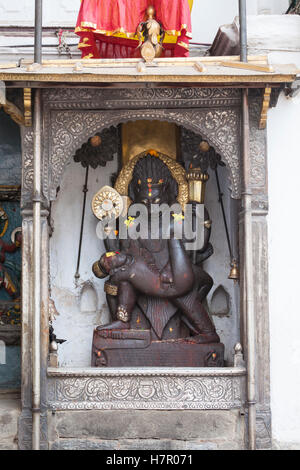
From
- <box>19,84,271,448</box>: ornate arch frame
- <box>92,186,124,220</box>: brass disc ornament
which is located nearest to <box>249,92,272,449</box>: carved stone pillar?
<box>19,84,271,448</box>: ornate arch frame

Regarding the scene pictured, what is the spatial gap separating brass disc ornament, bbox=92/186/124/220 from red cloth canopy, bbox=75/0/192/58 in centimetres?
134

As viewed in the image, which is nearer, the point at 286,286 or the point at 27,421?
the point at 27,421

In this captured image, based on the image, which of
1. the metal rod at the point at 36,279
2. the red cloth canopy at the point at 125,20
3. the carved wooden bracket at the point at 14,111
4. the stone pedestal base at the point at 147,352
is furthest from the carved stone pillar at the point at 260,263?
the carved wooden bracket at the point at 14,111

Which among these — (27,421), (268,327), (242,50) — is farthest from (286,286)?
(27,421)

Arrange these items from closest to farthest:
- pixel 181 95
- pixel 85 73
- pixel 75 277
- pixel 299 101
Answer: pixel 85 73 < pixel 181 95 < pixel 299 101 < pixel 75 277

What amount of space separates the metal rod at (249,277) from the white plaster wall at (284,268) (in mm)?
400

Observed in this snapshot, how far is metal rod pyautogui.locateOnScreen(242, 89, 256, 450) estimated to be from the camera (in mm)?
6770

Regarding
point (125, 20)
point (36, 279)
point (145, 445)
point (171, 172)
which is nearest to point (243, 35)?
point (125, 20)

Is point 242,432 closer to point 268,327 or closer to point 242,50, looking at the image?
point 268,327

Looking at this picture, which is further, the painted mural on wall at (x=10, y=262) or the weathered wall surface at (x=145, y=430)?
the painted mural on wall at (x=10, y=262)

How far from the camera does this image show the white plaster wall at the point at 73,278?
8109mm

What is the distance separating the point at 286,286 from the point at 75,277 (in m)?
2.20

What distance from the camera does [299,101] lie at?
24.8 ft

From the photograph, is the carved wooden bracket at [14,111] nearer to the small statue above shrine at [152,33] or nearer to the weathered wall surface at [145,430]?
the small statue above shrine at [152,33]
